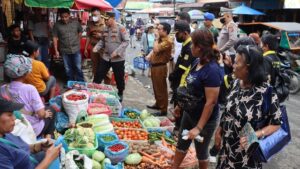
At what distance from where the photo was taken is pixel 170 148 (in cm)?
532

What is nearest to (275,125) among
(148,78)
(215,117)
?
(215,117)

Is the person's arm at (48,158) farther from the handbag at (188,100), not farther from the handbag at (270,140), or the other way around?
the handbag at (270,140)

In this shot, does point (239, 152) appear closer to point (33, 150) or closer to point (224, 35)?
point (33, 150)

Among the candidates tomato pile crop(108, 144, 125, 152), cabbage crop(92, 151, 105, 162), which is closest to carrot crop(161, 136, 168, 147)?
tomato pile crop(108, 144, 125, 152)

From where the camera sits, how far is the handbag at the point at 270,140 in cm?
286

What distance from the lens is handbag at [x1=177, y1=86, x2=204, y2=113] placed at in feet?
12.2

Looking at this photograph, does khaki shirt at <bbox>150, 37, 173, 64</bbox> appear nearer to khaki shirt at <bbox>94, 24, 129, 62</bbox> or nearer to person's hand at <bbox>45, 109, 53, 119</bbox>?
khaki shirt at <bbox>94, 24, 129, 62</bbox>

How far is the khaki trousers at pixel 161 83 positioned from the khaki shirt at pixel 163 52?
18cm

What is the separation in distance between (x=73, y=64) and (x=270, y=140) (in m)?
6.04

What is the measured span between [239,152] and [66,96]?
11.5 ft

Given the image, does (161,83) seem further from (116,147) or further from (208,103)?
(208,103)

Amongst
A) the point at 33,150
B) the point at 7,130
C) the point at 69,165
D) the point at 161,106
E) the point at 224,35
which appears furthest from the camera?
the point at 224,35

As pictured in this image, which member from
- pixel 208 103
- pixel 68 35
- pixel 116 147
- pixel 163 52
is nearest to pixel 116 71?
pixel 163 52

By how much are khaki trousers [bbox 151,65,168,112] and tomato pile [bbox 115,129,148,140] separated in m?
1.77
